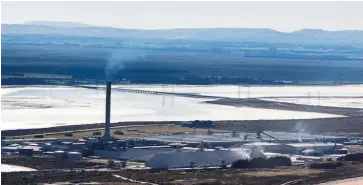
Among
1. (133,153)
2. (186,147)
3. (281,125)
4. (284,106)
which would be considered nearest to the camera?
(133,153)

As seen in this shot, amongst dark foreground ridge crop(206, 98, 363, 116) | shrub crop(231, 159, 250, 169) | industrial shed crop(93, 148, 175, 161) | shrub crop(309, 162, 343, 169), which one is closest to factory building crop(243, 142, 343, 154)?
industrial shed crop(93, 148, 175, 161)

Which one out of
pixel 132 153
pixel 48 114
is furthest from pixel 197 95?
pixel 132 153

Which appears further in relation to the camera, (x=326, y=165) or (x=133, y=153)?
(x=133, y=153)

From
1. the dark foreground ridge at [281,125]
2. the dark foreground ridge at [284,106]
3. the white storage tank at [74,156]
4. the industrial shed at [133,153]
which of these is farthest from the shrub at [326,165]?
the dark foreground ridge at [284,106]

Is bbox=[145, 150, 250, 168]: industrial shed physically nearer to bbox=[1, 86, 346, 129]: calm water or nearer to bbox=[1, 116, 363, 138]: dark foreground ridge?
bbox=[1, 116, 363, 138]: dark foreground ridge

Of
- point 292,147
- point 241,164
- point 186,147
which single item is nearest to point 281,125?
point 292,147

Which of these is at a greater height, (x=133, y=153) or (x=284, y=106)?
(x=284, y=106)

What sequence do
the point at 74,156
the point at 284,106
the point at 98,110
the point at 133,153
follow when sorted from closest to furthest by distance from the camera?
1. the point at 74,156
2. the point at 133,153
3. the point at 98,110
4. the point at 284,106

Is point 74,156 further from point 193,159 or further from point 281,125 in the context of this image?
point 281,125

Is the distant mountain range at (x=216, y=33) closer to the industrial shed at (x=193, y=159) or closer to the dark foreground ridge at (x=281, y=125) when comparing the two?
the dark foreground ridge at (x=281, y=125)
